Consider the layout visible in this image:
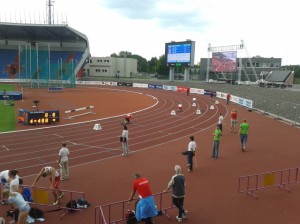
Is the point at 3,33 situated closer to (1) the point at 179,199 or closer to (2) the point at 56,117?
(2) the point at 56,117

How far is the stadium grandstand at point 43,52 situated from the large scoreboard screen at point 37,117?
133ft

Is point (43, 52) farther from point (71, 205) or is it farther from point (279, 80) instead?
point (71, 205)

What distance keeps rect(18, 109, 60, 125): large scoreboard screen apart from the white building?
81310 mm

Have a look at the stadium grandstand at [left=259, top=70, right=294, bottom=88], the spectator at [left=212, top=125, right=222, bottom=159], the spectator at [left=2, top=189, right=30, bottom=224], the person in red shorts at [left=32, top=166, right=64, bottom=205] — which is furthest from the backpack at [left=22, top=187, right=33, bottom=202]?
the stadium grandstand at [left=259, top=70, right=294, bottom=88]

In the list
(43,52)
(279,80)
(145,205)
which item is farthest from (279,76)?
(145,205)

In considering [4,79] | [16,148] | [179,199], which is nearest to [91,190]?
[179,199]

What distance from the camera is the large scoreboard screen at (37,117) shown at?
2330 centimetres

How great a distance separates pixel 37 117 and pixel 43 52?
203 feet

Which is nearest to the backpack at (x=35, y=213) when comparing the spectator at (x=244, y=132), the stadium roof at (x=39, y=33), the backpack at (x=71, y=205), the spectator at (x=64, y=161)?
the backpack at (x=71, y=205)

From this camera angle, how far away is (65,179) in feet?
39.6

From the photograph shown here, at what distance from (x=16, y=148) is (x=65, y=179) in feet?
20.7

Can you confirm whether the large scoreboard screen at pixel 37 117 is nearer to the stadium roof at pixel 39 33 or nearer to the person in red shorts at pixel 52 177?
the person in red shorts at pixel 52 177

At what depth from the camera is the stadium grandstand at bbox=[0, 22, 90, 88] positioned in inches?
2687

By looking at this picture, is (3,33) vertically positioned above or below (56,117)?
above
